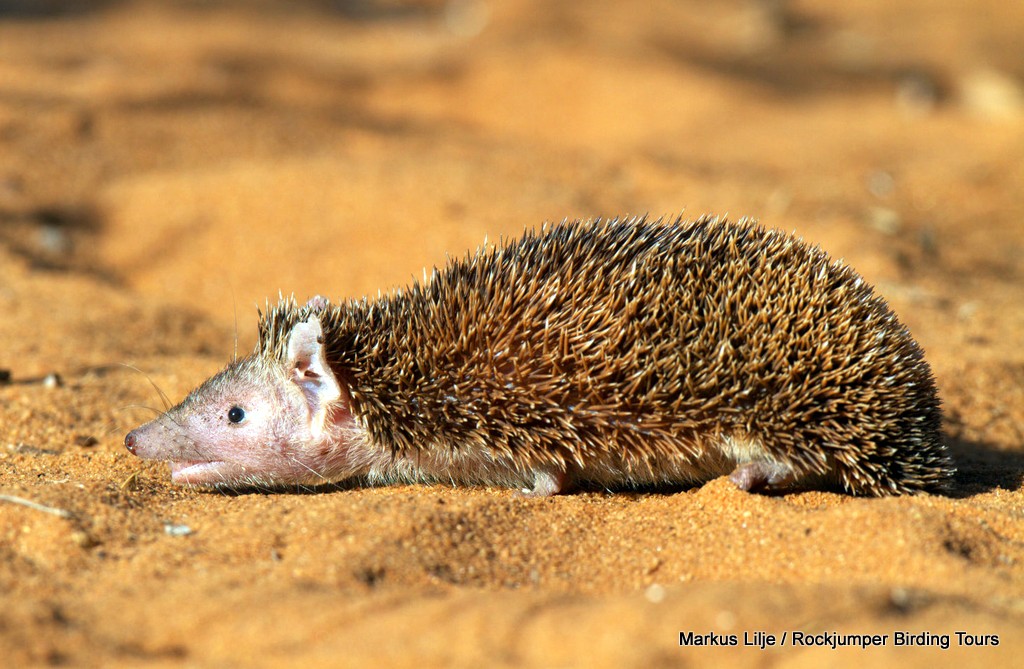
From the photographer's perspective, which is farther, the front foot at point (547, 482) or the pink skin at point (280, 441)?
the pink skin at point (280, 441)

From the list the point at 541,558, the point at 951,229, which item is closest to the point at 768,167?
the point at 951,229

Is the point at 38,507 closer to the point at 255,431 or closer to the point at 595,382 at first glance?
the point at 255,431

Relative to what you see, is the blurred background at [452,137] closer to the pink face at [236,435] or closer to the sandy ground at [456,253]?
the sandy ground at [456,253]

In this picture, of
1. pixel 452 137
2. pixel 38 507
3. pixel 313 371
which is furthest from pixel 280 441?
pixel 452 137

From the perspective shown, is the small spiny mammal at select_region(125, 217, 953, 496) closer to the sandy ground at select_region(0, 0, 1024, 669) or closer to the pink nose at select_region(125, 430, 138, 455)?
the pink nose at select_region(125, 430, 138, 455)

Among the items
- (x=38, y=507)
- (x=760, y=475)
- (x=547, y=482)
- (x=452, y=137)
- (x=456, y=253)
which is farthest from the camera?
(x=452, y=137)

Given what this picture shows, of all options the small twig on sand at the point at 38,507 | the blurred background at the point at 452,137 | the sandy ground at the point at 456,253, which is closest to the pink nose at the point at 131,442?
the sandy ground at the point at 456,253
